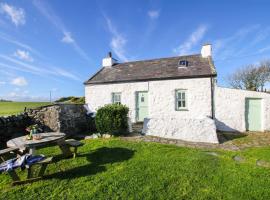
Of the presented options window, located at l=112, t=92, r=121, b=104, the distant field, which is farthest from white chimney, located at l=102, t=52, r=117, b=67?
the distant field

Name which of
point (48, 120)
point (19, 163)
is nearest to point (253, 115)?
point (48, 120)

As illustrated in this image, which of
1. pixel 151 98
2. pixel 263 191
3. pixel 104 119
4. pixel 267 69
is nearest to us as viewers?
pixel 263 191

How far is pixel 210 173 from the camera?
5.75m

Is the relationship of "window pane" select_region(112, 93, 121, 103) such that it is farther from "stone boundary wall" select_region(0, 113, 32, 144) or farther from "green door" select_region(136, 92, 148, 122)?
"stone boundary wall" select_region(0, 113, 32, 144)

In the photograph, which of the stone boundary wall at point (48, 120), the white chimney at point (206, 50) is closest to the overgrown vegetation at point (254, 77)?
the white chimney at point (206, 50)

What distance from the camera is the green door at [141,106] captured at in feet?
48.9

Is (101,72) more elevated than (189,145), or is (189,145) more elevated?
(101,72)

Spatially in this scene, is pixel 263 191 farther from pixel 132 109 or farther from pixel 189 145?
pixel 132 109

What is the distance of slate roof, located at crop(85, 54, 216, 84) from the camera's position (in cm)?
1360

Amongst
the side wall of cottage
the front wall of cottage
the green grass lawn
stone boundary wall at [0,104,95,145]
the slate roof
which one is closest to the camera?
the green grass lawn

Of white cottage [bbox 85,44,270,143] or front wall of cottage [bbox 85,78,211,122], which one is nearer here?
white cottage [bbox 85,44,270,143]

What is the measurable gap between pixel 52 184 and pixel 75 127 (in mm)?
6998

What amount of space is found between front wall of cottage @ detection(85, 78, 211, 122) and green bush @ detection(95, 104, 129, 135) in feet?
5.76

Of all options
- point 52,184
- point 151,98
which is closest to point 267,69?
point 151,98
